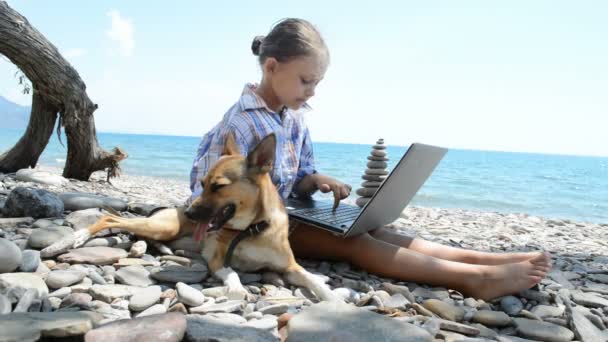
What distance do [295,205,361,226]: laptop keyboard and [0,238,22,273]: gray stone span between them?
77.2 inches

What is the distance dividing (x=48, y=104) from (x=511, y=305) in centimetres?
821

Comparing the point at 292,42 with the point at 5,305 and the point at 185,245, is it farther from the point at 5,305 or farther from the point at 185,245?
the point at 5,305

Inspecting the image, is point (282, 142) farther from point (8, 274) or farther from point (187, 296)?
point (8, 274)

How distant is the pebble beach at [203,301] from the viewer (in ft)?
6.57

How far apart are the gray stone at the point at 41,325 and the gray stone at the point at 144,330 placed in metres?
0.08

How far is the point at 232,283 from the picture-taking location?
9.74 ft

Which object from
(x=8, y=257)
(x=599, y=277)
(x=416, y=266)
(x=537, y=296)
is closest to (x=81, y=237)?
(x=8, y=257)

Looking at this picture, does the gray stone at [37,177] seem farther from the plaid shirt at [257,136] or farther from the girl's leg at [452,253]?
the girl's leg at [452,253]

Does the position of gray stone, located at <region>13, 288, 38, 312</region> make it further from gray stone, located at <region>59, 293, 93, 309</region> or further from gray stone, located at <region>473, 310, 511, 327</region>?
gray stone, located at <region>473, 310, 511, 327</region>

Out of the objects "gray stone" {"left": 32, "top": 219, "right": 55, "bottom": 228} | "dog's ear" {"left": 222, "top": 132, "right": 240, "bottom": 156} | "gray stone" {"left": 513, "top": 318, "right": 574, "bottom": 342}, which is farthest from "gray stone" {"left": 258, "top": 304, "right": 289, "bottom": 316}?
"gray stone" {"left": 32, "top": 219, "right": 55, "bottom": 228}

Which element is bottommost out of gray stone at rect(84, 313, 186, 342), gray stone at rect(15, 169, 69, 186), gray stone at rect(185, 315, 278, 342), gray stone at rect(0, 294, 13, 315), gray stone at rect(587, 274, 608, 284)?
gray stone at rect(15, 169, 69, 186)

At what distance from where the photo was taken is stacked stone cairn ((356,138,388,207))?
7.38 metres

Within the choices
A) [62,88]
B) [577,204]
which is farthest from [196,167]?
[577,204]

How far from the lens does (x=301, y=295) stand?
3061 millimetres
